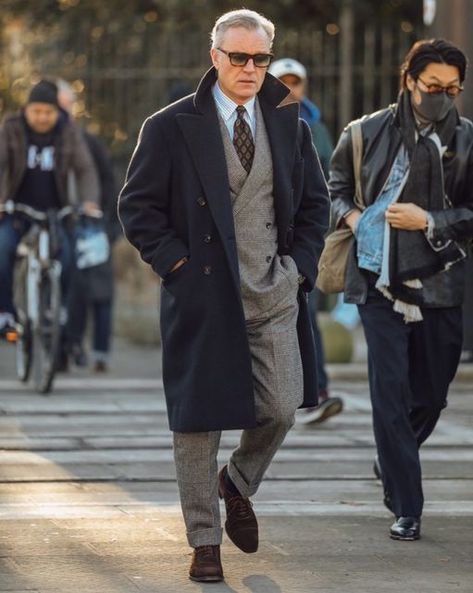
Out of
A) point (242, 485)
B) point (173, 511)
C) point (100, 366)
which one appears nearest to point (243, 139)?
point (242, 485)

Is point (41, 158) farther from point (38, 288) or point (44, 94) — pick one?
point (38, 288)

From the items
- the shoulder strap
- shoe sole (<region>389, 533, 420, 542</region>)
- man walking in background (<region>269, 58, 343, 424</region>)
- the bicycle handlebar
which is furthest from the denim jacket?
the bicycle handlebar

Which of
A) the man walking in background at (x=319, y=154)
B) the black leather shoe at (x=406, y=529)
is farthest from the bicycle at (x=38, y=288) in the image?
the black leather shoe at (x=406, y=529)

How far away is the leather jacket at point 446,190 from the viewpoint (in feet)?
22.2

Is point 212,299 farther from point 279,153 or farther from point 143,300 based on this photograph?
point 143,300

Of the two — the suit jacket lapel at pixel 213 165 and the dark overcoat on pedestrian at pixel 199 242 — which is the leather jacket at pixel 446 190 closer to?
the dark overcoat on pedestrian at pixel 199 242

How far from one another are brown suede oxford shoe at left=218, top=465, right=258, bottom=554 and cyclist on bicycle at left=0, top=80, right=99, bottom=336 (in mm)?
5477

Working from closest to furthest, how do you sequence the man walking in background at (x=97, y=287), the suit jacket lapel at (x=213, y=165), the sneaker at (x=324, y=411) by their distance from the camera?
1. the suit jacket lapel at (x=213, y=165)
2. the sneaker at (x=324, y=411)
3. the man walking in background at (x=97, y=287)

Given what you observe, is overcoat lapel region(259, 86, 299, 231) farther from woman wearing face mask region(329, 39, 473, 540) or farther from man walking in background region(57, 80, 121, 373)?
man walking in background region(57, 80, 121, 373)

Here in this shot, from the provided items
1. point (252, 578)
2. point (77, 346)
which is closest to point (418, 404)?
point (252, 578)

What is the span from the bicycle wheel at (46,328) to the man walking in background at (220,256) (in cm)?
516

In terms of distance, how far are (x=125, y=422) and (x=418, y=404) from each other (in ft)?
10.3

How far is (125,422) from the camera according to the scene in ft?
32.1

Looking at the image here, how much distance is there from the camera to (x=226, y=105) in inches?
234
